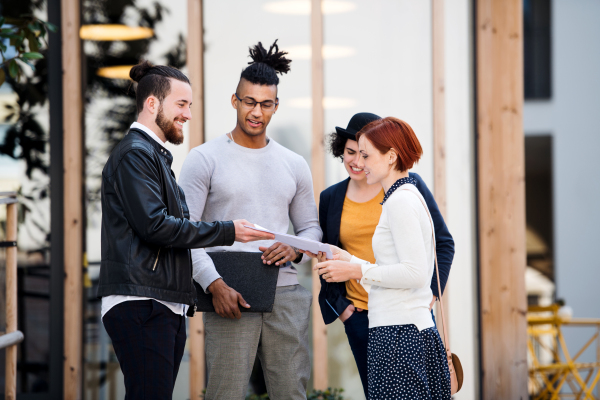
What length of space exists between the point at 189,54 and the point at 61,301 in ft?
5.71

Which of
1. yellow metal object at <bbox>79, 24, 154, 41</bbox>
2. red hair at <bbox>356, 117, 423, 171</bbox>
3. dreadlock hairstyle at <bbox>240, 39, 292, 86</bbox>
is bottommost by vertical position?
red hair at <bbox>356, 117, 423, 171</bbox>

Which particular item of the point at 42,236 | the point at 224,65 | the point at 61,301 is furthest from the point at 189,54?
the point at 61,301

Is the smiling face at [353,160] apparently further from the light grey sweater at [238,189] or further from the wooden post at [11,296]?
the wooden post at [11,296]

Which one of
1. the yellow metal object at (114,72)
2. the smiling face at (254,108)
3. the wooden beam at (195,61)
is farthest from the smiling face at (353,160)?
the yellow metal object at (114,72)

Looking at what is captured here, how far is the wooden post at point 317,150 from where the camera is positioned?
359 centimetres

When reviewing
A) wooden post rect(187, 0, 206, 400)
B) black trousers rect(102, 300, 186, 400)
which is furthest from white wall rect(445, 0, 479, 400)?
black trousers rect(102, 300, 186, 400)

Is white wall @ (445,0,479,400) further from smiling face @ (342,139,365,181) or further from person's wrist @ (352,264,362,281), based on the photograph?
person's wrist @ (352,264,362,281)

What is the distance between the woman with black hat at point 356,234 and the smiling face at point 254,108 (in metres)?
0.36

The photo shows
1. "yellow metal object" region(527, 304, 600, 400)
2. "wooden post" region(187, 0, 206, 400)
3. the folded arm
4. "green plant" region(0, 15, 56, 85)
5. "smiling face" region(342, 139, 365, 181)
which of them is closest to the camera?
the folded arm

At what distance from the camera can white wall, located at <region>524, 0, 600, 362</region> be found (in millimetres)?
4996

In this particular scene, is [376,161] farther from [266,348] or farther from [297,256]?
[266,348]

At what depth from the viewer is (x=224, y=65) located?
12.0 feet

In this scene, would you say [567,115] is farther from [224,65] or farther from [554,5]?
[224,65]

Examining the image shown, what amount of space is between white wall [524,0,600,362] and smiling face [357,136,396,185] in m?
3.75
